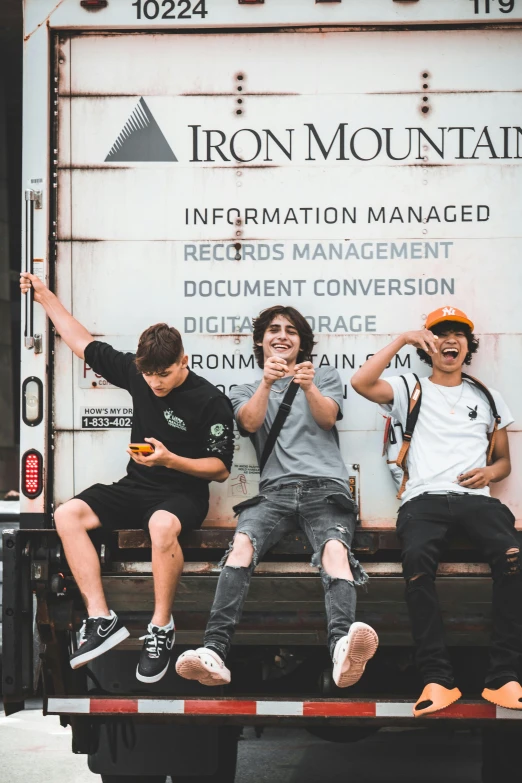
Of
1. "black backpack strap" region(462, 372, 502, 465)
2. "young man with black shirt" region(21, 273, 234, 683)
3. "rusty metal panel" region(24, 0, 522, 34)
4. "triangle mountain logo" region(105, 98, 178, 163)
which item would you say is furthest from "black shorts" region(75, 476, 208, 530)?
"rusty metal panel" region(24, 0, 522, 34)

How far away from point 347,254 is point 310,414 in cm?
74

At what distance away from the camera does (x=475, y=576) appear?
4.46 m

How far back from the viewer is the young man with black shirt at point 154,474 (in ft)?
14.0

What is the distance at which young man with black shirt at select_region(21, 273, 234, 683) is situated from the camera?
4266 mm

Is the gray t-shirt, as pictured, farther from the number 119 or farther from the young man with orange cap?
the number 119

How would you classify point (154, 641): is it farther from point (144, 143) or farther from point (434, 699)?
point (144, 143)

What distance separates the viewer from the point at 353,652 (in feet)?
13.0

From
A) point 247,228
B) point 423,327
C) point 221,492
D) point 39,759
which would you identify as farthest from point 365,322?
point 39,759

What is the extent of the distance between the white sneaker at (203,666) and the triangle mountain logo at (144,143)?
7.27ft

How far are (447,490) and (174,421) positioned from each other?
1192 millimetres

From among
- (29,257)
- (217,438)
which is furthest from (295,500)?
(29,257)

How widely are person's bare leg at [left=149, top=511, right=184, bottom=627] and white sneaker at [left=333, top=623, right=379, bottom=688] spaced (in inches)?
27.2

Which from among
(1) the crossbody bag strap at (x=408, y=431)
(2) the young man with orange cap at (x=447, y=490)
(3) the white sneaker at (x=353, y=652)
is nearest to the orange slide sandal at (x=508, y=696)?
(2) the young man with orange cap at (x=447, y=490)

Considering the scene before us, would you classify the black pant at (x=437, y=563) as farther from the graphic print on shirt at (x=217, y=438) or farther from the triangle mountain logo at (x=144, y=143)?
the triangle mountain logo at (x=144, y=143)
